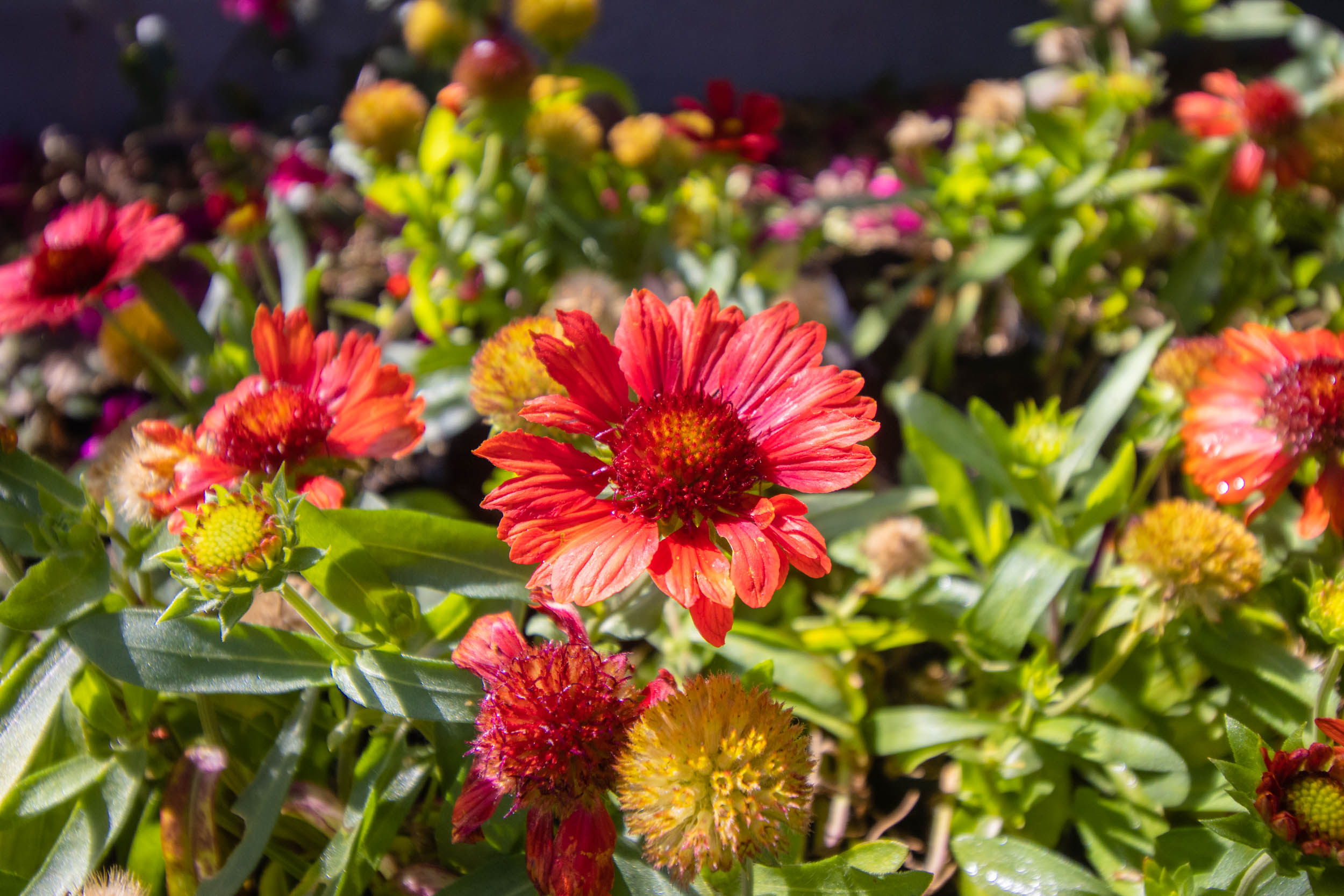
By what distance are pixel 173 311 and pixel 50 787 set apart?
629 mm

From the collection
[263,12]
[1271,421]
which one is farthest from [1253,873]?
[263,12]

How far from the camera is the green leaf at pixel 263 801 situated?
713mm

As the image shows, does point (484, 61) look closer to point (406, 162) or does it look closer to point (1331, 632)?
point (406, 162)

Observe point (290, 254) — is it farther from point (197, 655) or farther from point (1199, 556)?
point (1199, 556)

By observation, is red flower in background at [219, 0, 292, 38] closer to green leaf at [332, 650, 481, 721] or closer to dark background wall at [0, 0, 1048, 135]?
dark background wall at [0, 0, 1048, 135]

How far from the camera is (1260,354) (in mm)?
848

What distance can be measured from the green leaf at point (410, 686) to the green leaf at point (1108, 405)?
73cm

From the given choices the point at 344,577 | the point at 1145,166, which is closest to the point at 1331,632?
the point at 344,577

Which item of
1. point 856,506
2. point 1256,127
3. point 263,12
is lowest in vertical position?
point 856,506

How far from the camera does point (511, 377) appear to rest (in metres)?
0.78

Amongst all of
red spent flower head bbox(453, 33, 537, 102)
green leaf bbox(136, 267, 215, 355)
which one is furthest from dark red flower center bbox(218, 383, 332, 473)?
red spent flower head bbox(453, 33, 537, 102)

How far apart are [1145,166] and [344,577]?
1.59m

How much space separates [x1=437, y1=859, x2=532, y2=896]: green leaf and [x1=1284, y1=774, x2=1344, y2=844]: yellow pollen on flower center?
51 centimetres

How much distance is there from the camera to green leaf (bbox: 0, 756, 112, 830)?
0.73m
